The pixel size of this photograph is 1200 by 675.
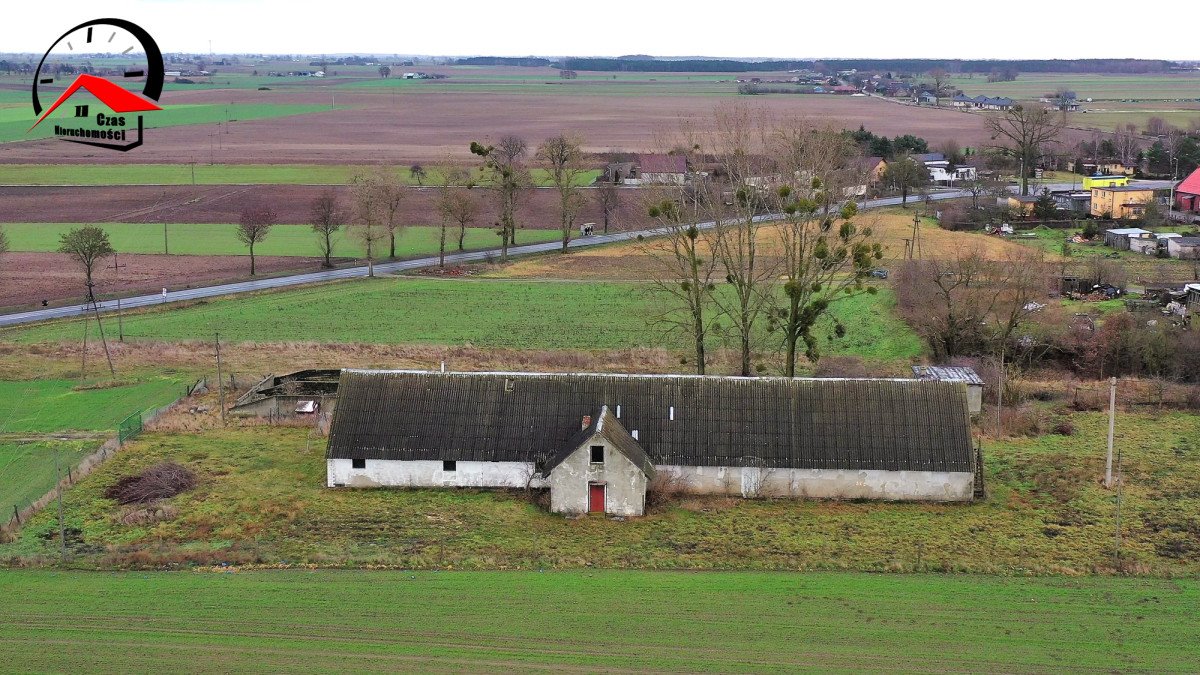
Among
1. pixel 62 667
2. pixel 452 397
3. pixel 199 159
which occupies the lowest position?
pixel 62 667

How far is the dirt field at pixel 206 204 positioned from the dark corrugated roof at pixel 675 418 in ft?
154

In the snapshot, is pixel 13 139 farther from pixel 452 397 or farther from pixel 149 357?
pixel 452 397

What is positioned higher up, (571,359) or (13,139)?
(13,139)

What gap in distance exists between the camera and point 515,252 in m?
77.9

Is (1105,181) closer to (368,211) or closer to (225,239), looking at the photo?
(368,211)

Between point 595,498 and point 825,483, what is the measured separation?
21.9 feet

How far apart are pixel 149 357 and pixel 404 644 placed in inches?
1251

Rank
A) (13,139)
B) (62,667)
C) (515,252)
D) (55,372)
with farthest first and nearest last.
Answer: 1. (13,139)
2. (515,252)
3. (55,372)
4. (62,667)

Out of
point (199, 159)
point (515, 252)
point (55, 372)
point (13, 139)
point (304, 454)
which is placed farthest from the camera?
point (13, 139)

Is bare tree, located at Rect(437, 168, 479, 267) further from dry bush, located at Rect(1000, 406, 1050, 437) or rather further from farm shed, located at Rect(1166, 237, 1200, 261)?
farm shed, located at Rect(1166, 237, 1200, 261)

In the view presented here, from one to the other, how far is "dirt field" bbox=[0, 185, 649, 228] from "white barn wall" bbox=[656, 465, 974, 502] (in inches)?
1934

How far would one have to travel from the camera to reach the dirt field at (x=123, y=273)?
6525cm

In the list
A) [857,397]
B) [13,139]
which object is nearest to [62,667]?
[857,397]

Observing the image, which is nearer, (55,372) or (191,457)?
(191,457)
